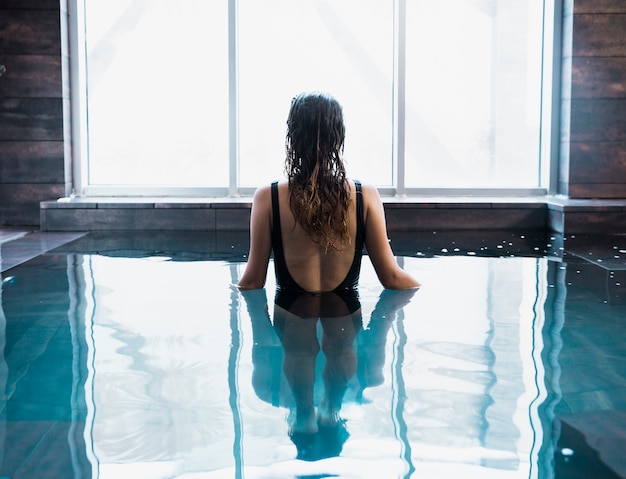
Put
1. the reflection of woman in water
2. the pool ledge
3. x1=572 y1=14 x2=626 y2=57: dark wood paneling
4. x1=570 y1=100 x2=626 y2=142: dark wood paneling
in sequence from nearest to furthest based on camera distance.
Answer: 1. the reflection of woman in water
2. the pool ledge
3. x1=572 y1=14 x2=626 y2=57: dark wood paneling
4. x1=570 y1=100 x2=626 y2=142: dark wood paneling

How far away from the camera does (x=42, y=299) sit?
384 centimetres

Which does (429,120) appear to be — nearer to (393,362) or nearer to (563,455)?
(393,362)

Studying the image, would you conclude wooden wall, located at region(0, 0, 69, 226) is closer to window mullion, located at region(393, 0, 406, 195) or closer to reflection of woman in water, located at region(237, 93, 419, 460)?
window mullion, located at region(393, 0, 406, 195)

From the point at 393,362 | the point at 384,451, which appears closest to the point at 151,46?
the point at 393,362

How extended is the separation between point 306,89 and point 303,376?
232 inches

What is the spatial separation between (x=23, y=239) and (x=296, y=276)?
3.64 meters

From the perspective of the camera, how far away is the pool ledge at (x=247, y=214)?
694 centimetres

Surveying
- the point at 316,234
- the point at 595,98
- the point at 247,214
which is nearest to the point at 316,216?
the point at 316,234

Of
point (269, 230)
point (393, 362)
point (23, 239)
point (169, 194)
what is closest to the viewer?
point (393, 362)

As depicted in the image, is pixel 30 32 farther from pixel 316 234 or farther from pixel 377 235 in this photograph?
pixel 377 235

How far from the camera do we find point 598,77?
7.42 m

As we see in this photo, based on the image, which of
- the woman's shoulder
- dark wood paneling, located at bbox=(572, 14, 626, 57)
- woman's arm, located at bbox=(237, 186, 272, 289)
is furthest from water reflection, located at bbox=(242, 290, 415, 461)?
dark wood paneling, located at bbox=(572, 14, 626, 57)

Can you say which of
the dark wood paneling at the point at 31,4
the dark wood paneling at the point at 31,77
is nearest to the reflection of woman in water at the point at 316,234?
the dark wood paneling at the point at 31,77

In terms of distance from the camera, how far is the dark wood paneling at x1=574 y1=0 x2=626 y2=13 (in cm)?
730
